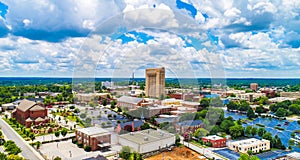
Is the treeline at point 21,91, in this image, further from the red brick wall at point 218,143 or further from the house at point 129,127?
the red brick wall at point 218,143

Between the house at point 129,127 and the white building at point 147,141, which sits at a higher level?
the house at point 129,127

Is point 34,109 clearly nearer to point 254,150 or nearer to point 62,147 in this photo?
point 62,147

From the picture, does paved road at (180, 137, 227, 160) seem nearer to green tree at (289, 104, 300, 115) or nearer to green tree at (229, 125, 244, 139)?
green tree at (229, 125, 244, 139)

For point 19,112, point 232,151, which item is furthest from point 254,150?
point 19,112

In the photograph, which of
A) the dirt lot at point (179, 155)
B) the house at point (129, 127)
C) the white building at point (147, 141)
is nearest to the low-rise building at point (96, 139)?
the white building at point (147, 141)

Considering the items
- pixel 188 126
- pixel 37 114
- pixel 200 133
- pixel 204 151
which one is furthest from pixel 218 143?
pixel 37 114

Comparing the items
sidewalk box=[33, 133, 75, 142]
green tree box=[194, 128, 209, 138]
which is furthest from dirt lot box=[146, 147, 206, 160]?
sidewalk box=[33, 133, 75, 142]

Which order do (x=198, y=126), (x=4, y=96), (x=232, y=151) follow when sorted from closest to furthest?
(x=232, y=151) → (x=198, y=126) → (x=4, y=96)
